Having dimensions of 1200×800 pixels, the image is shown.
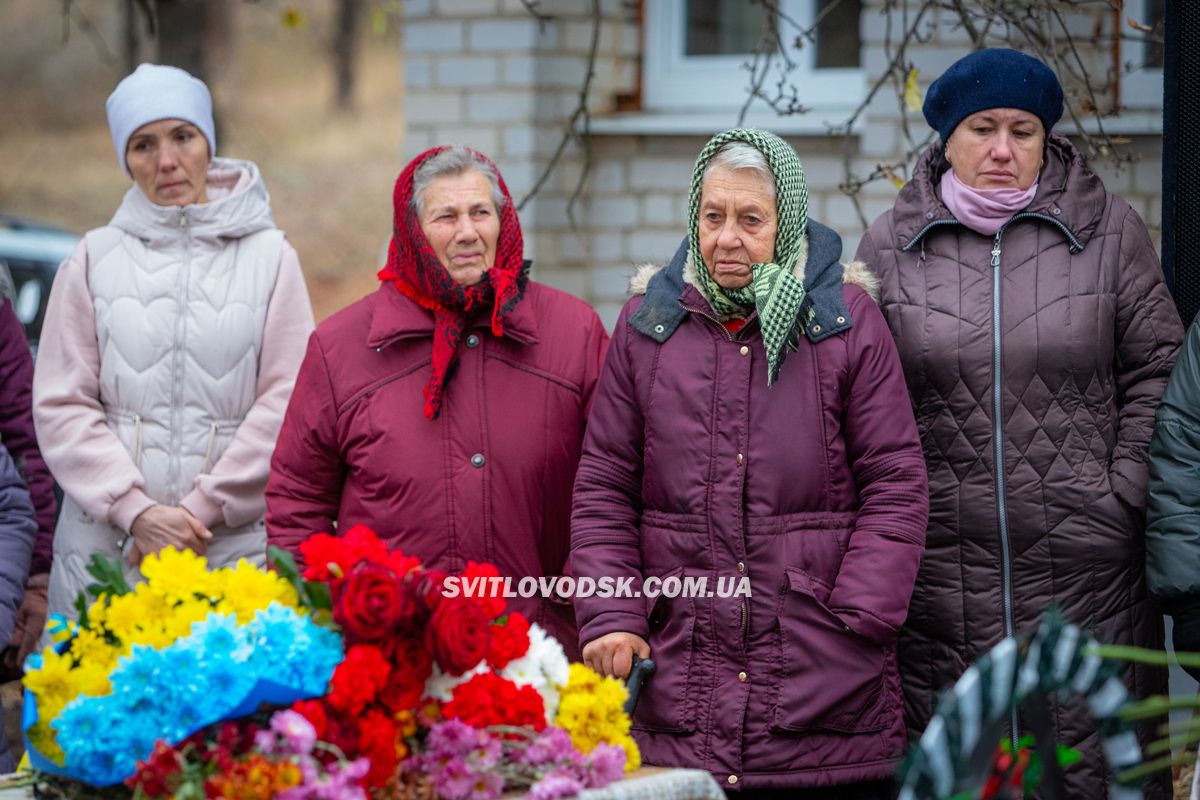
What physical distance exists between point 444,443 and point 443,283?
0.36 meters

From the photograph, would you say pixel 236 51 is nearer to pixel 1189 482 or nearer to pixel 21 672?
pixel 21 672

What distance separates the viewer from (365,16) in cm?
1923

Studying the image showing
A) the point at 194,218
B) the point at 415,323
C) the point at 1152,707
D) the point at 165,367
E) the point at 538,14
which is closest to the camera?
the point at 1152,707

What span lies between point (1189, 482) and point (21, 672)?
298cm

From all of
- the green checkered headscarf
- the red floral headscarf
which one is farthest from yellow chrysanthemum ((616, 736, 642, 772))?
the red floral headscarf

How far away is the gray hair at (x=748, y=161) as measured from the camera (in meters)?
3.54

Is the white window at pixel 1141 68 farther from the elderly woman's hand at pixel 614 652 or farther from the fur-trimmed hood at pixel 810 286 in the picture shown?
the elderly woman's hand at pixel 614 652

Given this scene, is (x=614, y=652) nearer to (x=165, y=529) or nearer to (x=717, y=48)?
(x=165, y=529)

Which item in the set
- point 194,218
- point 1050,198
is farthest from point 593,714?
point 194,218

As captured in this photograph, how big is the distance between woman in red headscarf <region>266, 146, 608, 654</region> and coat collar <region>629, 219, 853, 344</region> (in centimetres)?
31

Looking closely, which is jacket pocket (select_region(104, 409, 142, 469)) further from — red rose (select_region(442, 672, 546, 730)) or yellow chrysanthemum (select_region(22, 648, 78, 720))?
red rose (select_region(442, 672, 546, 730))

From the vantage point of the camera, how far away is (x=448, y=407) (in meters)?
3.76

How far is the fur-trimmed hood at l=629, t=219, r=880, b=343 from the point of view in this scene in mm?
3494

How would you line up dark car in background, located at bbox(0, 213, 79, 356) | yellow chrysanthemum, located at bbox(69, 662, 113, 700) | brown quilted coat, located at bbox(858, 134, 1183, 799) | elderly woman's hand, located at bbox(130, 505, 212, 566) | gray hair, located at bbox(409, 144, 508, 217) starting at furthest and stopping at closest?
dark car in background, located at bbox(0, 213, 79, 356) < elderly woman's hand, located at bbox(130, 505, 212, 566) < gray hair, located at bbox(409, 144, 508, 217) < brown quilted coat, located at bbox(858, 134, 1183, 799) < yellow chrysanthemum, located at bbox(69, 662, 113, 700)
